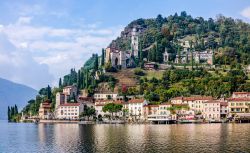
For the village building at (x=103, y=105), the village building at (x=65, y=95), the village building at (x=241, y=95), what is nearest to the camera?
the village building at (x=241, y=95)

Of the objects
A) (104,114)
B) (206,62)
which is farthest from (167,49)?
(104,114)

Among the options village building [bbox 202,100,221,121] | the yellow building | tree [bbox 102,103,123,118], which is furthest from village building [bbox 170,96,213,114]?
the yellow building

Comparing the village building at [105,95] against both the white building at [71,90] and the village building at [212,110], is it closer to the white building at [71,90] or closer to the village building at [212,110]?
the white building at [71,90]

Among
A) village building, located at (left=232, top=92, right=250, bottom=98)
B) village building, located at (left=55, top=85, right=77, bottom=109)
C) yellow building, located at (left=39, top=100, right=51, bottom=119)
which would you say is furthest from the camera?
yellow building, located at (left=39, top=100, right=51, bottom=119)

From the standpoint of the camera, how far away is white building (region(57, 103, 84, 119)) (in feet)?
429

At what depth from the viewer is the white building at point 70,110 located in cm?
13062

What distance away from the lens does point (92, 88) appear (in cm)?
14138

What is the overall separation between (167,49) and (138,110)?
56158mm

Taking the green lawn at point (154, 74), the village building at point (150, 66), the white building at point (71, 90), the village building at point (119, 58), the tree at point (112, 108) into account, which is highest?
the village building at point (119, 58)

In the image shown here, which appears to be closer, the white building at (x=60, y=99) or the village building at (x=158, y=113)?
the village building at (x=158, y=113)

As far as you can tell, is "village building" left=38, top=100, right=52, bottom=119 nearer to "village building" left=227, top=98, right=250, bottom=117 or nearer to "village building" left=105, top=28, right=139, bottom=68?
"village building" left=105, top=28, right=139, bottom=68

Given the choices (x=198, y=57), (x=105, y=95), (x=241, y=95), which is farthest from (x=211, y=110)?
(x=198, y=57)

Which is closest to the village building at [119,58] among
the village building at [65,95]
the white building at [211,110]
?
the village building at [65,95]

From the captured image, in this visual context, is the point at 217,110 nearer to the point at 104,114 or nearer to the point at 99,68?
the point at 104,114
